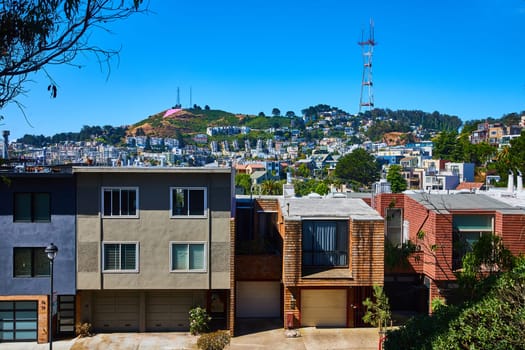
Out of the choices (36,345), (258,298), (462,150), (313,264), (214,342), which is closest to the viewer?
(214,342)

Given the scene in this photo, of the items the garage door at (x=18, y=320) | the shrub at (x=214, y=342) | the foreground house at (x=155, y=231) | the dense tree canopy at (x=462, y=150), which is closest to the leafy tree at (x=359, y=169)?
the dense tree canopy at (x=462, y=150)

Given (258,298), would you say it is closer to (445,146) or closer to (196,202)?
(196,202)

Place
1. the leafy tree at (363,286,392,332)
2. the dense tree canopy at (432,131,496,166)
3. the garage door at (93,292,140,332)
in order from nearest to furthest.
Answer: the leafy tree at (363,286,392,332), the garage door at (93,292,140,332), the dense tree canopy at (432,131,496,166)

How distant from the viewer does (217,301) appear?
23.5 metres

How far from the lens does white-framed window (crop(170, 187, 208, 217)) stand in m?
21.8

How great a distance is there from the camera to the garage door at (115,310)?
892 inches

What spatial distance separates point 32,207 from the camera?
2161 centimetres

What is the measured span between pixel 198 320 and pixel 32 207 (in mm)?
7546

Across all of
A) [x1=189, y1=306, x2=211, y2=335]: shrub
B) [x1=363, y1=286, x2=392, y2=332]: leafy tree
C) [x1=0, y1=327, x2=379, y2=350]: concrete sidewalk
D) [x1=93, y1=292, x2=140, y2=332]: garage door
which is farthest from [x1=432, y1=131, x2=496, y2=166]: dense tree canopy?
[x1=93, y1=292, x2=140, y2=332]: garage door

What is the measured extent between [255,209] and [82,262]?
7.80 metres

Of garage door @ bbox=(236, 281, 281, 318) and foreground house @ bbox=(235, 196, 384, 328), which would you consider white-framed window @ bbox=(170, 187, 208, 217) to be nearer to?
foreground house @ bbox=(235, 196, 384, 328)

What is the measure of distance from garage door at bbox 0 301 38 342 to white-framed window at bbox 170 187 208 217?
6400 millimetres

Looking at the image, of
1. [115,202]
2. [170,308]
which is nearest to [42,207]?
[115,202]

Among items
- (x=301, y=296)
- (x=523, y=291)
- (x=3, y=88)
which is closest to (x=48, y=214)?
(x=301, y=296)
